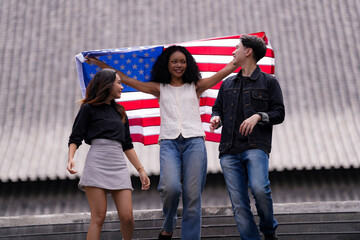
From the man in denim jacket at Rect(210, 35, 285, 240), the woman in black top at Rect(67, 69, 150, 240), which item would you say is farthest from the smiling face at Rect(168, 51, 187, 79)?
the woman in black top at Rect(67, 69, 150, 240)

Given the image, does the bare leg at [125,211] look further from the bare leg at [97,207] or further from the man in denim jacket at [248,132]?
the man in denim jacket at [248,132]

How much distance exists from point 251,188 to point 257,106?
512 mm

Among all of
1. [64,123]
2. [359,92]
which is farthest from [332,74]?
[64,123]

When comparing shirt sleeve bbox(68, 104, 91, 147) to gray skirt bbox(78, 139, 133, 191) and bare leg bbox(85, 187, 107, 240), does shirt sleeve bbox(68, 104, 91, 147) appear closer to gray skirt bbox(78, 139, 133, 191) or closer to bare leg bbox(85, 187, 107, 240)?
gray skirt bbox(78, 139, 133, 191)

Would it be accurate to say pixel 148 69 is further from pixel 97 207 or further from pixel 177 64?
pixel 97 207

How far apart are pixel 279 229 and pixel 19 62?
4.78 metres

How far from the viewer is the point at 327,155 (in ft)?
21.7

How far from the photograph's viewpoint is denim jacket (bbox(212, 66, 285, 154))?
307cm

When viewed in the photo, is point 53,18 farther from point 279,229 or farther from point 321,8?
point 279,229

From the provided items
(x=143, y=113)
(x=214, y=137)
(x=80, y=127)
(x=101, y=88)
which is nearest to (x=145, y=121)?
(x=143, y=113)

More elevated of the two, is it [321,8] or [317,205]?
[321,8]

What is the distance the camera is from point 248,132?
3.02m

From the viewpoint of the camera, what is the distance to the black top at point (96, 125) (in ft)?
10.0

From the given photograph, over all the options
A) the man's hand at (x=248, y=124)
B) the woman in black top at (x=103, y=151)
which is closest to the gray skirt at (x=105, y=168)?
the woman in black top at (x=103, y=151)
